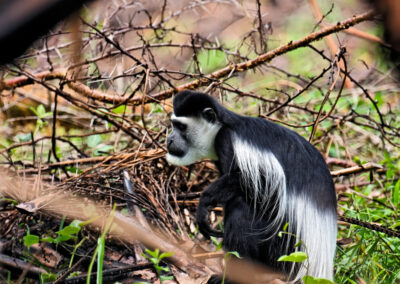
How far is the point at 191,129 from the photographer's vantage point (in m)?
2.53

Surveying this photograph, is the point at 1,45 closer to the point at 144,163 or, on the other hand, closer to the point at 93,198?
the point at 93,198

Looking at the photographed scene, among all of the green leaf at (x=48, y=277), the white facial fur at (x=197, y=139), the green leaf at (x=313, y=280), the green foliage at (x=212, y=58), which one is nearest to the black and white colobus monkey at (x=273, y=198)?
the white facial fur at (x=197, y=139)

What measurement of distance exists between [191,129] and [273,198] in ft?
1.91

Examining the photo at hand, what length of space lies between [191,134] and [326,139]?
1.58m

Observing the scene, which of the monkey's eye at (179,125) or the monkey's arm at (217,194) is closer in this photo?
the monkey's arm at (217,194)

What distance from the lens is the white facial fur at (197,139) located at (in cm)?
249

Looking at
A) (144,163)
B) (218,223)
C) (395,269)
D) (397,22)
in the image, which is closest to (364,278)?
(395,269)

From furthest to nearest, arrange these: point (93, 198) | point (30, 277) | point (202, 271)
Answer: point (93, 198) < point (30, 277) < point (202, 271)

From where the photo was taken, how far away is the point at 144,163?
2824 mm

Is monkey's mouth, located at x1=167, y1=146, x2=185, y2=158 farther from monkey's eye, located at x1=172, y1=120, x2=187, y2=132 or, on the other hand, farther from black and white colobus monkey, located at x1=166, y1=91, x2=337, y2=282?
black and white colobus monkey, located at x1=166, y1=91, x2=337, y2=282

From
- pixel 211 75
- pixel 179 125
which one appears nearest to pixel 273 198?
pixel 179 125

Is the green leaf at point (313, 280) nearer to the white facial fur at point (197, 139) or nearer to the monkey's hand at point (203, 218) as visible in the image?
the monkey's hand at point (203, 218)

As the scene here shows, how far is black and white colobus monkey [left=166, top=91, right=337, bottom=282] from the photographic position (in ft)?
7.06

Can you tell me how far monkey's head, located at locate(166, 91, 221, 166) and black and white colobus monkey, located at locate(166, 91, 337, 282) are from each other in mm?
145
